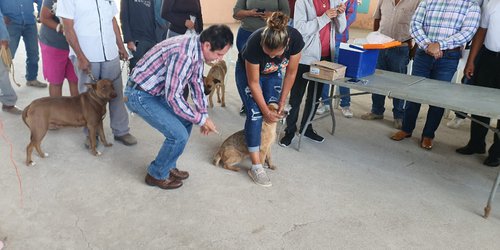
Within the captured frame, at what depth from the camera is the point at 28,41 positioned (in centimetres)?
470

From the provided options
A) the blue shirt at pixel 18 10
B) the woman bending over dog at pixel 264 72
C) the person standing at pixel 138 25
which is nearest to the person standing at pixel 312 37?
the woman bending over dog at pixel 264 72

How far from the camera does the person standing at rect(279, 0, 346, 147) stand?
3191mm

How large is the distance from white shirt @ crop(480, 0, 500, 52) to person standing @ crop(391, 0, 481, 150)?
0.06 metres

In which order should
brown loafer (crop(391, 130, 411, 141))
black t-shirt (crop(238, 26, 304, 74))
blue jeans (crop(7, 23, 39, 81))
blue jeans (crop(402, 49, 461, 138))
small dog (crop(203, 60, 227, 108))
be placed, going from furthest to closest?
blue jeans (crop(7, 23, 39, 81)) < small dog (crop(203, 60, 227, 108)) < brown loafer (crop(391, 130, 411, 141)) < blue jeans (crop(402, 49, 461, 138)) < black t-shirt (crop(238, 26, 304, 74))

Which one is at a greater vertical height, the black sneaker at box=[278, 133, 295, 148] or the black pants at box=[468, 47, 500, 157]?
the black pants at box=[468, 47, 500, 157]

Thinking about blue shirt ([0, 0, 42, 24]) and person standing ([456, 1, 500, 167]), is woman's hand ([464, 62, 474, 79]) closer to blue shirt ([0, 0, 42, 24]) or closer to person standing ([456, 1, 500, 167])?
person standing ([456, 1, 500, 167])

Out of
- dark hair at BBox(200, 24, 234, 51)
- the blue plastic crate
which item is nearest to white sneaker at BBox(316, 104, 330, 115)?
the blue plastic crate

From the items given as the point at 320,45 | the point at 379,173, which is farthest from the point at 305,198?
the point at 320,45

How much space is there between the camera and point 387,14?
394cm

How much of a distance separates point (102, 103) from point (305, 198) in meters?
1.76

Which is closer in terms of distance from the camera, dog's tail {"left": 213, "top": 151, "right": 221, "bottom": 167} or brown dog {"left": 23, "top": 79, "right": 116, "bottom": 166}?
brown dog {"left": 23, "top": 79, "right": 116, "bottom": 166}

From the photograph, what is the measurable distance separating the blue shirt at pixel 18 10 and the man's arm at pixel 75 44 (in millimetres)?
2003

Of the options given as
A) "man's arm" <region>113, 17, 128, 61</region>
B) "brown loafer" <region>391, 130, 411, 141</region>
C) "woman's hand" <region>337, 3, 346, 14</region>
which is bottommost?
"brown loafer" <region>391, 130, 411, 141</region>

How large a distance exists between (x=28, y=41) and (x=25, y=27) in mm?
207
